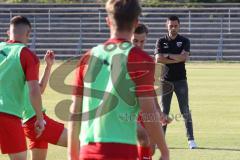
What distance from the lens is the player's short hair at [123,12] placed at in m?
4.76

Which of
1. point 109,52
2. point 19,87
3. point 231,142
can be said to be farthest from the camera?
point 231,142

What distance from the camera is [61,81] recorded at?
12.8 metres

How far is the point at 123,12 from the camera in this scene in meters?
4.76

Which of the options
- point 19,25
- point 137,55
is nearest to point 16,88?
point 19,25

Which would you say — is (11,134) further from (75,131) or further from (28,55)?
(75,131)

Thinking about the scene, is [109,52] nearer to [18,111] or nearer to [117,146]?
[117,146]

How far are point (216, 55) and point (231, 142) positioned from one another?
93.4 feet

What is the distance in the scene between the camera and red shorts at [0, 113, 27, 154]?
7703mm

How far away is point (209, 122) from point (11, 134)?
8361mm

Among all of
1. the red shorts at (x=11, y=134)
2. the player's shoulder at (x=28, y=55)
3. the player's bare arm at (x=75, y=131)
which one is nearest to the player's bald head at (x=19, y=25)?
the player's shoulder at (x=28, y=55)

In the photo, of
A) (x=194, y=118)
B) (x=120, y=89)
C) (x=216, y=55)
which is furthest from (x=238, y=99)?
(x=216, y=55)

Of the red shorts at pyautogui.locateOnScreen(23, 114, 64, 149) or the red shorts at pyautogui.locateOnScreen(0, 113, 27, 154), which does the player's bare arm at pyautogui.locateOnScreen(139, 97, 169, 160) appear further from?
the red shorts at pyautogui.locateOnScreen(23, 114, 64, 149)

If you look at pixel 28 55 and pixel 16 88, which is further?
→ pixel 16 88

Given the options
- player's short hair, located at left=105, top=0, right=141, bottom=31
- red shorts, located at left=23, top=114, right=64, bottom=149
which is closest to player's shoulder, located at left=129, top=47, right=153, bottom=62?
player's short hair, located at left=105, top=0, right=141, bottom=31
